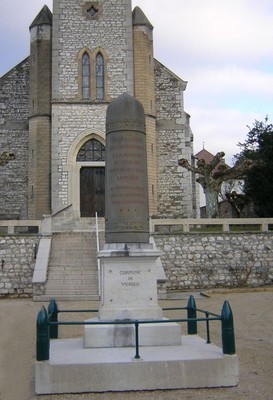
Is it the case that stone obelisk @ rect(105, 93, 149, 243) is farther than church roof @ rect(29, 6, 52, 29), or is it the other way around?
church roof @ rect(29, 6, 52, 29)

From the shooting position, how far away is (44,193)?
2527 centimetres

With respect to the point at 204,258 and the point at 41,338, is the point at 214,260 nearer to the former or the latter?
the point at 204,258

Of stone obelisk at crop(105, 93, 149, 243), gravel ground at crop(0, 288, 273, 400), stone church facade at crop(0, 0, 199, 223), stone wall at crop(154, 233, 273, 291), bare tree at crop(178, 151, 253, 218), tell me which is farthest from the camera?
stone church facade at crop(0, 0, 199, 223)

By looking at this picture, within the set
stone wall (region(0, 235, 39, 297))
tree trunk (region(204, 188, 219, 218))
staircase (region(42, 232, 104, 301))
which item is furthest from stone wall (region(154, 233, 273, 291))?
stone wall (region(0, 235, 39, 297))

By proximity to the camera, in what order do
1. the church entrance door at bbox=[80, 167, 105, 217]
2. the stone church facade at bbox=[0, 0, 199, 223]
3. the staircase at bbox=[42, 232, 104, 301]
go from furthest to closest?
the church entrance door at bbox=[80, 167, 105, 217] < the stone church facade at bbox=[0, 0, 199, 223] < the staircase at bbox=[42, 232, 104, 301]

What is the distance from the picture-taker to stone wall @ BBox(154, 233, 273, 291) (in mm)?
19391

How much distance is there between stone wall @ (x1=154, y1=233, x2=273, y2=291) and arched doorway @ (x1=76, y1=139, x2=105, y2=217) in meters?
6.51

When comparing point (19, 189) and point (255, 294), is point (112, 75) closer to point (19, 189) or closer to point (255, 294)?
point (19, 189)

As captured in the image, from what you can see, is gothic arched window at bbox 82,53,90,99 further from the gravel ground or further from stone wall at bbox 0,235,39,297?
the gravel ground

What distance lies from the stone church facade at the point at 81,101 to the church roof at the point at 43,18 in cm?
6

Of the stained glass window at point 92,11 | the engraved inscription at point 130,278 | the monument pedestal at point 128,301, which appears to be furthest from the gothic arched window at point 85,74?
the engraved inscription at point 130,278

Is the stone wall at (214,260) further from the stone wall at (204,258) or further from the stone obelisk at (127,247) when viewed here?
the stone obelisk at (127,247)

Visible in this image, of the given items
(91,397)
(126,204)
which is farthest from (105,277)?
(91,397)

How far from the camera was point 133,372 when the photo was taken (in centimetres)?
654
